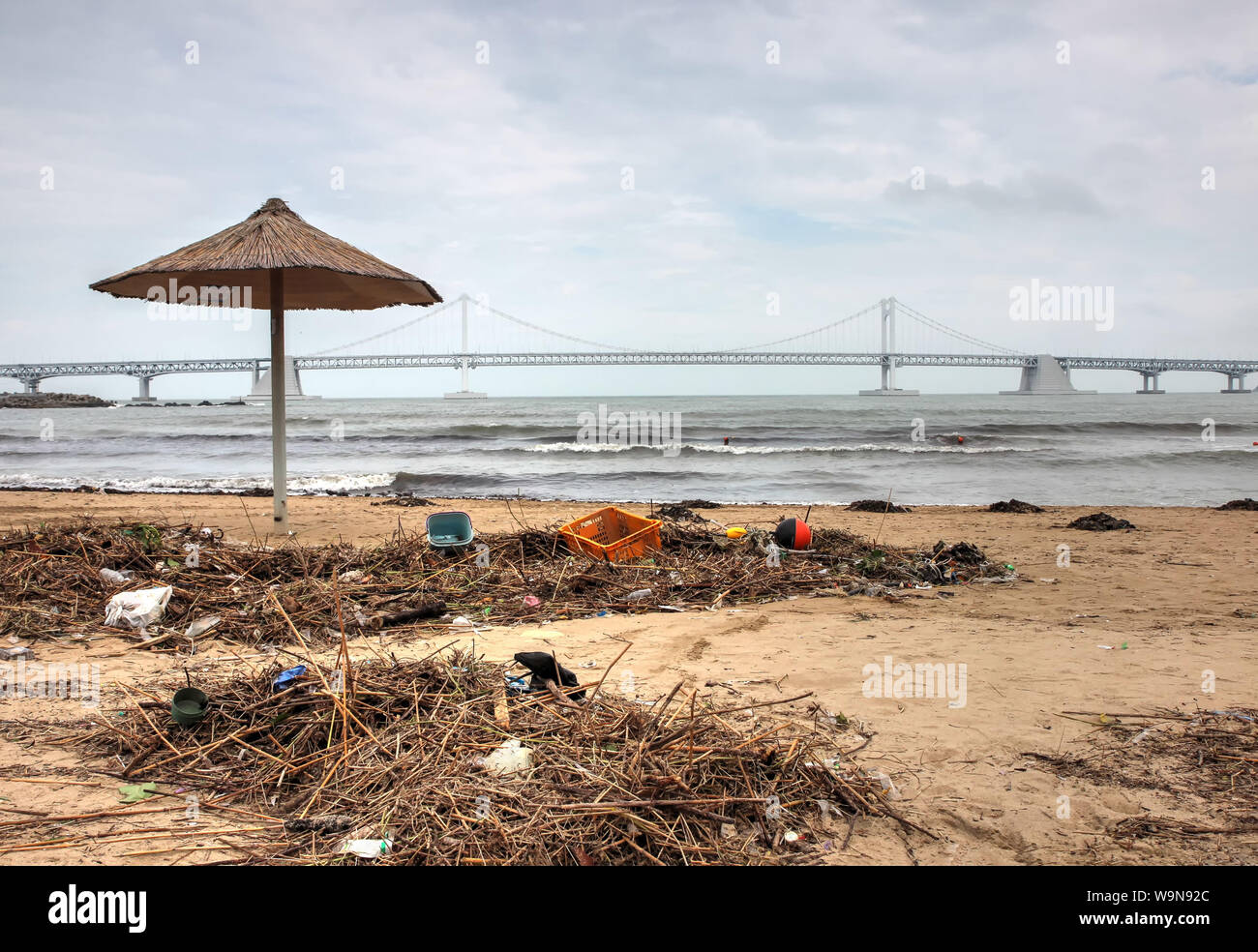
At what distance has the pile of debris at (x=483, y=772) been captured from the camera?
6.26ft

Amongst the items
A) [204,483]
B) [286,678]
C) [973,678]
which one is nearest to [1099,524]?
[973,678]

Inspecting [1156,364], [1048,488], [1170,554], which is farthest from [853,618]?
[1156,364]

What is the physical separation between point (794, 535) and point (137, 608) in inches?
166

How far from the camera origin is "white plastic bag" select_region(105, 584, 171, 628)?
391 centimetres

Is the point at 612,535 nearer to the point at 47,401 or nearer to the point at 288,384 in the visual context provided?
the point at 288,384

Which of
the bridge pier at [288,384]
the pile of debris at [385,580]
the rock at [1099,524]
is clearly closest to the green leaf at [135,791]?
the pile of debris at [385,580]

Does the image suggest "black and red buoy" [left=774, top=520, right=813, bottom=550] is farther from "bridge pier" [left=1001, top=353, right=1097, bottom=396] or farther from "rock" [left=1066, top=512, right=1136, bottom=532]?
"bridge pier" [left=1001, top=353, right=1097, bottom=396]

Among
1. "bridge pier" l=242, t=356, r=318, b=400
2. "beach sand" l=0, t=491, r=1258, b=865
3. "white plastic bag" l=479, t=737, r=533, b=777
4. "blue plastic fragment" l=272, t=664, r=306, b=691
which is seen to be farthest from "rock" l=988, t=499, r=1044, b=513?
"bridge pier" l=242, t=356, r=318, b=400

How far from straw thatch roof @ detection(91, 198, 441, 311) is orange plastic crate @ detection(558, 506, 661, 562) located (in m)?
2.57

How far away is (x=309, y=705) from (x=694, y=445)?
20.6 metres

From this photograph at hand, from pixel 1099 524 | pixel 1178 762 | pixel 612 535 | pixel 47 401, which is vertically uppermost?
pixel 47 401

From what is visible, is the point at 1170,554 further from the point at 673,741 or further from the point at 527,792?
the point at 527,792

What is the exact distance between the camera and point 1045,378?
6619 cm
